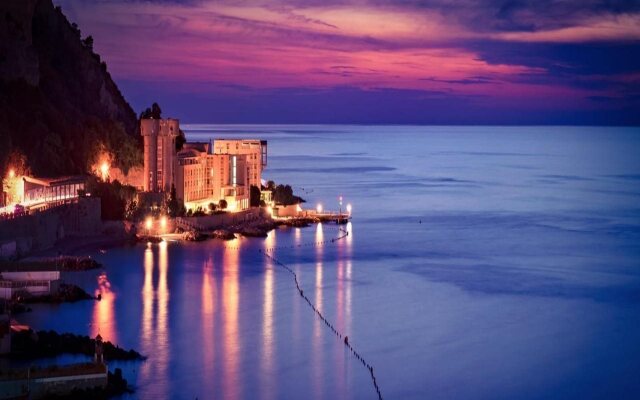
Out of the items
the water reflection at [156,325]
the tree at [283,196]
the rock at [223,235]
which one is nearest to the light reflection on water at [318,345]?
the water reflection at [156,325]

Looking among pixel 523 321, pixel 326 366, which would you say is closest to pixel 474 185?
pixel 523 321

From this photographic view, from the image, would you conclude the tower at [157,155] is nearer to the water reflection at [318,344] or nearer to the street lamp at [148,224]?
the street lamp at [148,224]

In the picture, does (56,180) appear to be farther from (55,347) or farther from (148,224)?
(55,347)

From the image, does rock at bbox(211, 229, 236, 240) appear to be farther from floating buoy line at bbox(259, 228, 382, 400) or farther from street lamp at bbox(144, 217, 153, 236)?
floating buoy line at bbox(259, 228, 382, 400)

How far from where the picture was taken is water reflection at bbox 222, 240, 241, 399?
15.9 m

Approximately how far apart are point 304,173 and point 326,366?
4553cm

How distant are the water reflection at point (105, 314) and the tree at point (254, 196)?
14.2 m

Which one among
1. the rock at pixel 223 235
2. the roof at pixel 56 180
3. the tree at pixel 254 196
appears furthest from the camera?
the tree at pixel 254 196

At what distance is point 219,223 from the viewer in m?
34.2

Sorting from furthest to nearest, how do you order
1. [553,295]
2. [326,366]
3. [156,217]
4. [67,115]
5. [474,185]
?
[474,185] < [67,115] < [156,217] < [553,295] < [326,366]

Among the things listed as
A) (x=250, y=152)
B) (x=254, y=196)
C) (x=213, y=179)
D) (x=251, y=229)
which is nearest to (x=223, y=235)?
(x=251, y=229)

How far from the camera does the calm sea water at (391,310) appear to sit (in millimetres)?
16594

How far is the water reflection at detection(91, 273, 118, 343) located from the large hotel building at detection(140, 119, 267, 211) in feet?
35.8

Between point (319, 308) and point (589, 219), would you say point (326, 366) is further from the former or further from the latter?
point (589, 219)
